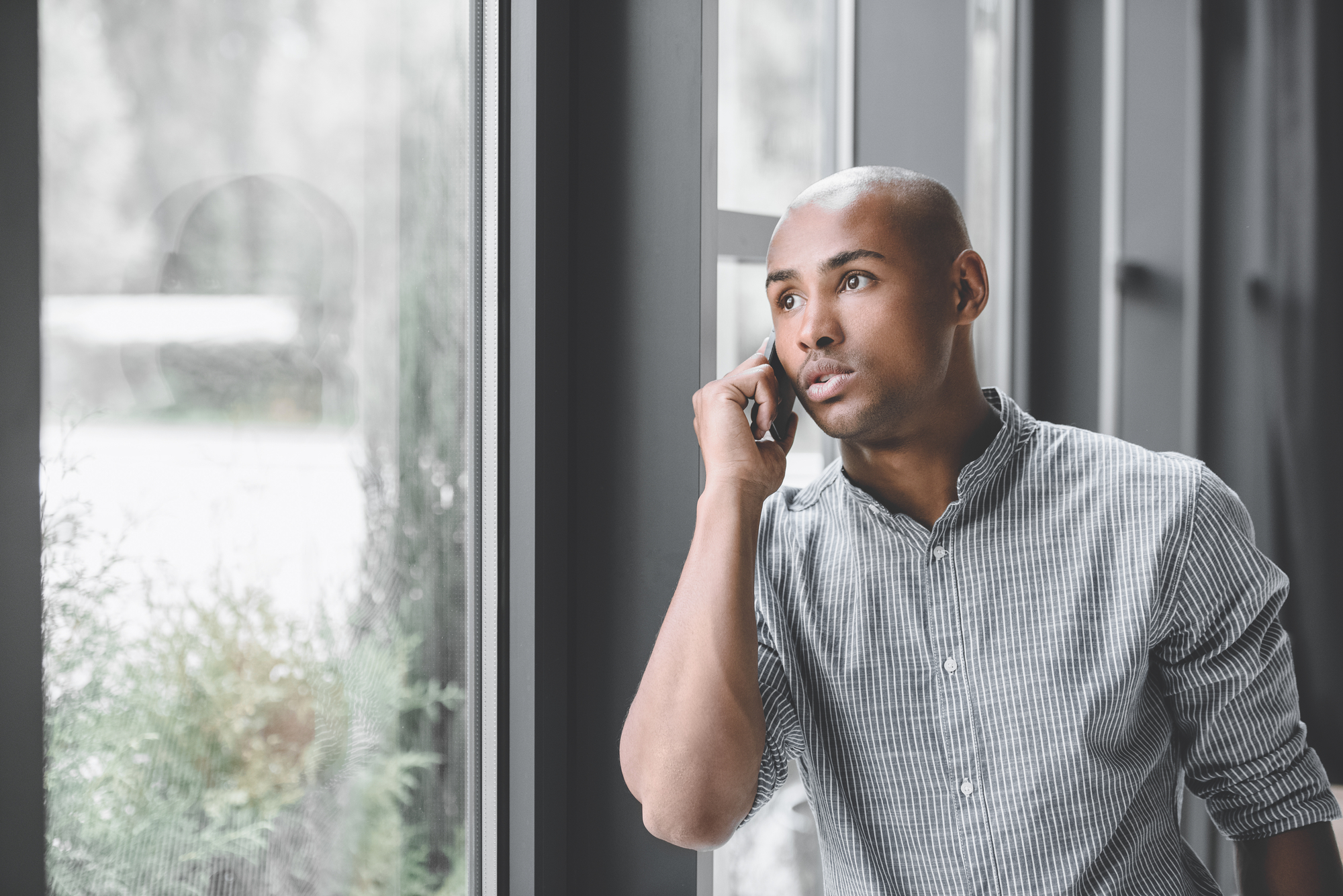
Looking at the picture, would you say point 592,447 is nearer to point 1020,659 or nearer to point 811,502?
point 811,502

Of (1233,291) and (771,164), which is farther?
(1233,291)

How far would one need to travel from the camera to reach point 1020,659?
3.41 feet

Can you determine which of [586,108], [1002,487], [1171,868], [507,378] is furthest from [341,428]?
[1171,868]

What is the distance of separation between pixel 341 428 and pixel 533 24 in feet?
1.91

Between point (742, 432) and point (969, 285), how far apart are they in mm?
310

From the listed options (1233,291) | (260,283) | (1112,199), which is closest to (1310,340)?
(1233,291)

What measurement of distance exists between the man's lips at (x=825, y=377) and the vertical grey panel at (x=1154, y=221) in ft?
6.40

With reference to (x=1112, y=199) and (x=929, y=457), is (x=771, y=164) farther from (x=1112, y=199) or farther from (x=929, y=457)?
(x=1112, y=199)

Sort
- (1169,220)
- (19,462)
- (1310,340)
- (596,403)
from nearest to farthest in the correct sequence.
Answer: (19,462), (596,403), (1310,340), (1169,220)

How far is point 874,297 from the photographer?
3.42ft

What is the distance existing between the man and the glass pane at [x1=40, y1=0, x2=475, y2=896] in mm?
344

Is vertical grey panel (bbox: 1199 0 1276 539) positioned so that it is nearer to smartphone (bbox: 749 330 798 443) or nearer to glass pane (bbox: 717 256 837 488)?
glass pane (bbox: 717 256 837 488)

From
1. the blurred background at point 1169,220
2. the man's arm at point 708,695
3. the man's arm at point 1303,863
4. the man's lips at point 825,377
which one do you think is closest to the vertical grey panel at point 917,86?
the blurred background at point 1169,220

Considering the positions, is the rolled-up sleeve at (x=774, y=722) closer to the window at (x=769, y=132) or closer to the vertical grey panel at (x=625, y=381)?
the vertical grey panel at (x=625, y=381)
